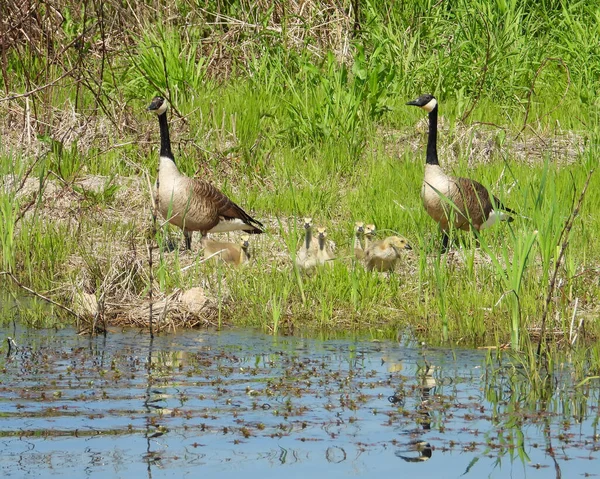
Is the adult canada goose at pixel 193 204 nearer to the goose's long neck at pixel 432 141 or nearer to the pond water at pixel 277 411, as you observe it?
the goose's long neck at pixel 432 141

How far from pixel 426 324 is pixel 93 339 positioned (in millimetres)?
2261

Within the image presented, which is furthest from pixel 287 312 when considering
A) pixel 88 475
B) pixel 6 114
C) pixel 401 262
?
pixel 6 114

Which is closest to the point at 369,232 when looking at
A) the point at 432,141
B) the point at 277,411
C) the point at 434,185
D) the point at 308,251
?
the point at 308,251

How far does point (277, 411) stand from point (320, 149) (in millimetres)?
6502

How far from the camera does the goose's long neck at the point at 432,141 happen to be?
34.8 feet

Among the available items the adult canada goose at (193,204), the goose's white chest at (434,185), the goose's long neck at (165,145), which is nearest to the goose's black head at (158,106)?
the adult canada goose at (193,204)

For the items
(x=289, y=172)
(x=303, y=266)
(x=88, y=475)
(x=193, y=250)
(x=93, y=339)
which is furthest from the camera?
(x=289, y=172)

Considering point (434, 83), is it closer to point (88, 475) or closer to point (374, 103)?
point (374, 103)

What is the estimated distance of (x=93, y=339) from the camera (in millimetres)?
7812

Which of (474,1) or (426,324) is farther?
(474,1)

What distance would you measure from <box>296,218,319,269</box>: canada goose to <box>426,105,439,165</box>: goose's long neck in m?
1.50

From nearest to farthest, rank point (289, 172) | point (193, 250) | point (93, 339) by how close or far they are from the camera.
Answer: point (93, 339) → point (193, 250) → point (289, 172)

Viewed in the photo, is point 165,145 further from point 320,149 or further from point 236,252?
point 320,149

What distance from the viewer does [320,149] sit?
40.2 ft
